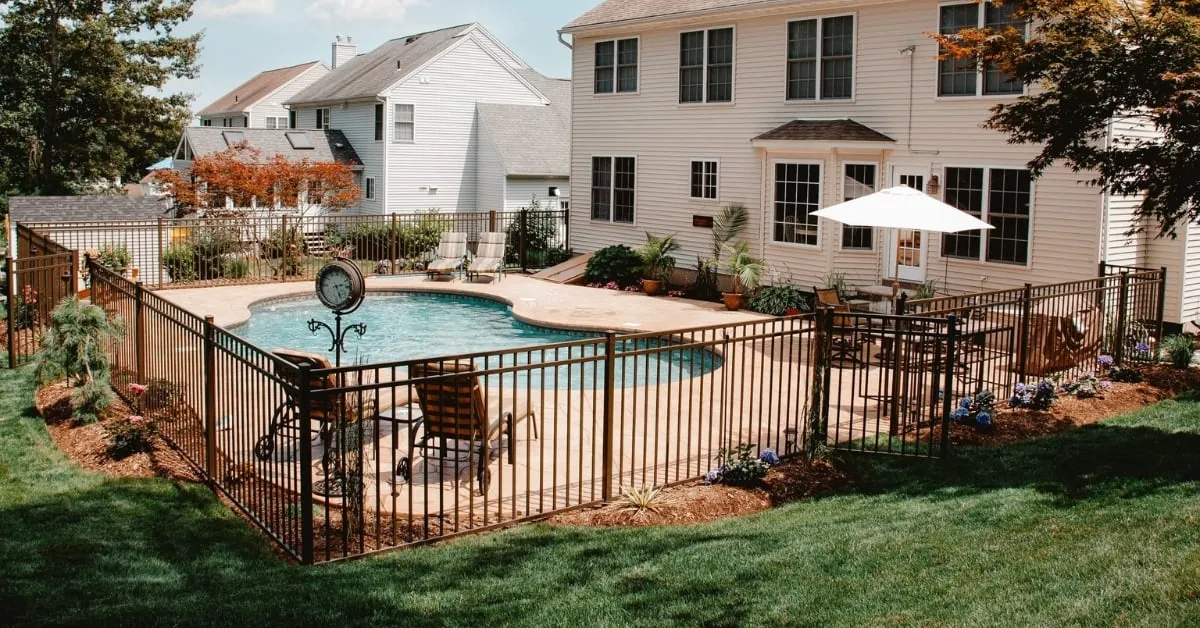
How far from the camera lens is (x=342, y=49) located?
5612 centimetres

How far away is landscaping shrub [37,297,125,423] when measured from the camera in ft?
34.8

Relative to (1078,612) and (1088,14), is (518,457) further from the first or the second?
(1088,14)

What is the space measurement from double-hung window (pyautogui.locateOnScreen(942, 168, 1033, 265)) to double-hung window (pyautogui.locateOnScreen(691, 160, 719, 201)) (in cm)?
567

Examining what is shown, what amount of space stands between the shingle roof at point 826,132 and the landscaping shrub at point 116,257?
42.7ft

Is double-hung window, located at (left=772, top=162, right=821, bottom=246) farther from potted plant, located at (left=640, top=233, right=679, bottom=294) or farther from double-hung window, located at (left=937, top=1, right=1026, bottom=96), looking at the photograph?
double-hung window, located at (left=937, top=1, right=1026, bottom=96)

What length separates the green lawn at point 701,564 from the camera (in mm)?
5555

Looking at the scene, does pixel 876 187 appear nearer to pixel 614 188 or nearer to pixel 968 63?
pixel 968 63

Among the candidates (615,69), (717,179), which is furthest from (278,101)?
(717,179)

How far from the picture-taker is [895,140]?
18.9 meters

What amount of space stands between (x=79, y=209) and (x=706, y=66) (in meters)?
14.3

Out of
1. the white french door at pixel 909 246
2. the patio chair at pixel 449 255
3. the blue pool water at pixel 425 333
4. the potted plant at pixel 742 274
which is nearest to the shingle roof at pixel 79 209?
the blue pool water at pixel 425 333

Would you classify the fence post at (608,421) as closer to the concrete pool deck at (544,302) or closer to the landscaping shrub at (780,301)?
the concrete pool deck at (544,302)

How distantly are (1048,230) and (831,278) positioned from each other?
13.7 ft

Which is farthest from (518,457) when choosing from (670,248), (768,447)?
(670,248)
